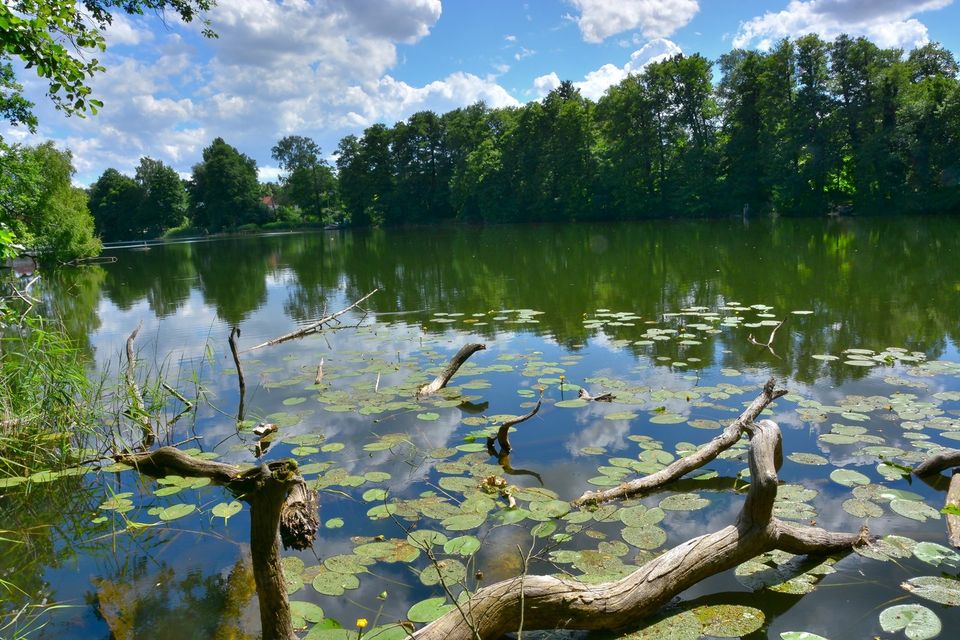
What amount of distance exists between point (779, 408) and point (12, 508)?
642 centimetres

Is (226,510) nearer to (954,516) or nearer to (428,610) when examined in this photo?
(428,610)

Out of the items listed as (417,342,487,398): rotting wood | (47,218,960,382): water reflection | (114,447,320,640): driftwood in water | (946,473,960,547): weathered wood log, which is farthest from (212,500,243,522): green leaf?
(47,218,960,382): water reflection

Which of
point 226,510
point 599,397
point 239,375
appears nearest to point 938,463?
point 599,397

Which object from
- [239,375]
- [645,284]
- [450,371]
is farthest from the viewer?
[645,284]

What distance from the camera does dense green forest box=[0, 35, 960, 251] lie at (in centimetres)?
3366

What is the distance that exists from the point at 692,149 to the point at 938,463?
42.9 m

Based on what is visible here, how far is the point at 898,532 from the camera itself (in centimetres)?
355

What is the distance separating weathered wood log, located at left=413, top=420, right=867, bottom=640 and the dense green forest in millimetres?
18323

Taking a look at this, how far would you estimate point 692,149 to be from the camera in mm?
43156

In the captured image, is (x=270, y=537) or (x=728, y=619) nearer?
(x=270, y=537)

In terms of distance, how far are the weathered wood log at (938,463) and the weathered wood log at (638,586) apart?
112 centimetres

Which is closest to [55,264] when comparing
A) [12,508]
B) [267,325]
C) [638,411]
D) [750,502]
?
[267,325]

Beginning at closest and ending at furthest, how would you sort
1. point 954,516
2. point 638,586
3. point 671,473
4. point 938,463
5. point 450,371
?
point 638,586 < point 954,516 < point 938,463 < point 671,473 < point 450,371

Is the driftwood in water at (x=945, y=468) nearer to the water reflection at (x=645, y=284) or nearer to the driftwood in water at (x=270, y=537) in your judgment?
the water reflection at (x=645, y=284)
